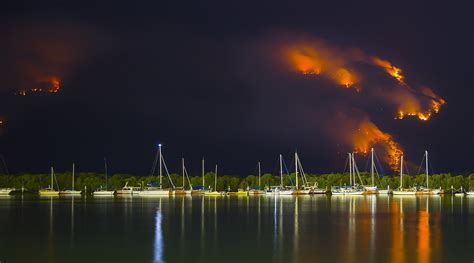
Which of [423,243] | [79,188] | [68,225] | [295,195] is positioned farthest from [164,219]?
[79,188]

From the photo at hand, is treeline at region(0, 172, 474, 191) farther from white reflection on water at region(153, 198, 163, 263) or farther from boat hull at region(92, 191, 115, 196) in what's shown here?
white reflection on water at region(153, 198, 163, 263)

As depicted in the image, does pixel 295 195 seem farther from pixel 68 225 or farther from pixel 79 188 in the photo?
pixel 68 225

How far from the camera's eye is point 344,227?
5069 cm

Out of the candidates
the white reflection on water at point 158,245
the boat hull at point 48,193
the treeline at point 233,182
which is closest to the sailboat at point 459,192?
the treeline at point 233,182

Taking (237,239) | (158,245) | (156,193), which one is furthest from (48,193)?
(158,245)

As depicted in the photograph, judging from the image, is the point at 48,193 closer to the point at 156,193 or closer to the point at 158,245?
the point at 156,193

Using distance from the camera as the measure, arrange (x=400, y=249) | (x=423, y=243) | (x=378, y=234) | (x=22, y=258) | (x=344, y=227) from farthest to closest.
→ (x=344, y=227) < (x=378, y=234) < (x=423, y=243) < (x=400, y=249) < (x=22, y=258)

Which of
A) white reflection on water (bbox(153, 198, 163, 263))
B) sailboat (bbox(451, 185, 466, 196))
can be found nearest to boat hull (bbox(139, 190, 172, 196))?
sailboat (bbox(451, 185, 466, 196))

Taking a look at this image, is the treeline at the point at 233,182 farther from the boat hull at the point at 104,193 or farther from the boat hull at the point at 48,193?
the boat hull at the point at 48,193

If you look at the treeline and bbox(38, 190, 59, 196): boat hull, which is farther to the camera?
the treeline

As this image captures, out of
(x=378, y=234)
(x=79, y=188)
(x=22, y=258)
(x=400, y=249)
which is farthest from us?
(x=79, y=188)

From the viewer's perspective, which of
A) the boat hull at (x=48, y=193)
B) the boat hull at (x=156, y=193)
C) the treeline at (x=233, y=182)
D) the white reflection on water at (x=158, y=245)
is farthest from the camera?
the treeline at (x=233, y=182)

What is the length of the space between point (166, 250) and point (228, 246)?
3.73 metres

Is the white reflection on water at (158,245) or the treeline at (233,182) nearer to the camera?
the white reflection on water at (158,245)
